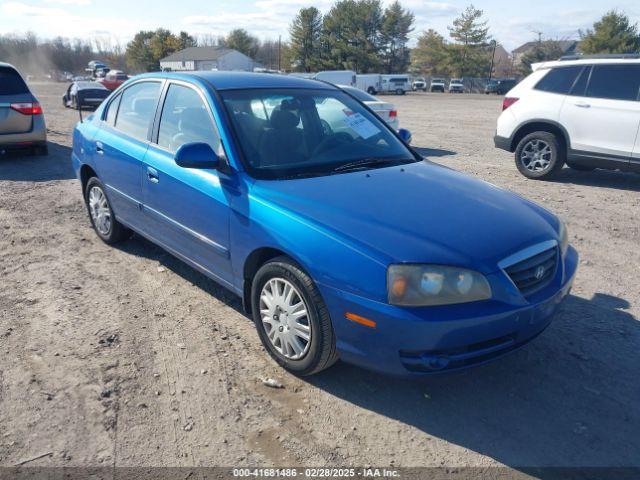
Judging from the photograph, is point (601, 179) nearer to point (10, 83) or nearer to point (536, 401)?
point (536, 401)

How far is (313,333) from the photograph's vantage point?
2.90m

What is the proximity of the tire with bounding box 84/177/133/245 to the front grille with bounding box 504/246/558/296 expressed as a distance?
3.83m

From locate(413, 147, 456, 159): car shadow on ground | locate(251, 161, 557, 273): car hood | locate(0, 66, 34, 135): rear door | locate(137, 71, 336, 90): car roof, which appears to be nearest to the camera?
locate(251, 161, 557, 273): car hood

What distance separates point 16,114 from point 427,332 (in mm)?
9294

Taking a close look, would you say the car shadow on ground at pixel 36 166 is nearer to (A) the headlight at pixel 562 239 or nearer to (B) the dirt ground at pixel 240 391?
(B) the dirt ground at pixel 240 391

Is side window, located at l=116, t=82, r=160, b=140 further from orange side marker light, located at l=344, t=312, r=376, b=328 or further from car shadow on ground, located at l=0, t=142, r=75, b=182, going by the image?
car shadow on ground, located at l=0, t=142, r=75, b=182

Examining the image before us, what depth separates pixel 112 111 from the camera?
501 centimetres

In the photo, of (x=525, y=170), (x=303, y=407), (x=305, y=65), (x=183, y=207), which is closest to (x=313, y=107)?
(x=183, y=207)

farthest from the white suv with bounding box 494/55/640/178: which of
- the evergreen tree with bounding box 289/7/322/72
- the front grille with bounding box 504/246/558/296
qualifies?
the evergreen tree with bounding box 289/7/322/72

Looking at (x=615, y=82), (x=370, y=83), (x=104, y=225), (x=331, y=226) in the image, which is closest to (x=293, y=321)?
(x=331, y=226)

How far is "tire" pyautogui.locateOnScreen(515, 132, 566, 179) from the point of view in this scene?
8305mm

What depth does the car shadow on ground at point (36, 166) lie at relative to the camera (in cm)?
866

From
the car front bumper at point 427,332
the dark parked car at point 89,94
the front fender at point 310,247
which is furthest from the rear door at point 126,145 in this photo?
the dark parked car at point 89,94

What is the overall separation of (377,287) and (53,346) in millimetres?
2303
